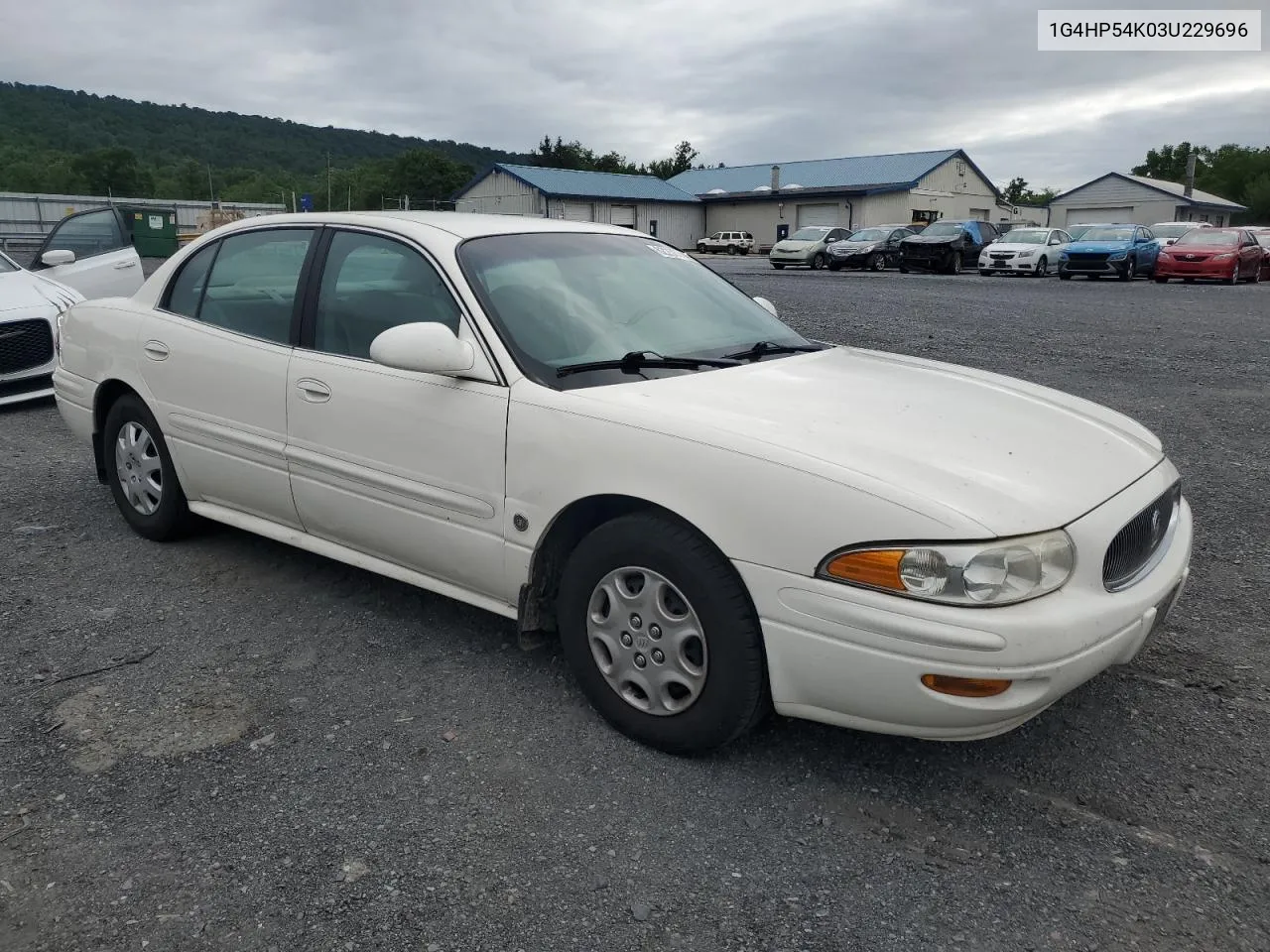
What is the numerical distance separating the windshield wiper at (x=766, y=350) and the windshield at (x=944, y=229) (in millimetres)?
25205

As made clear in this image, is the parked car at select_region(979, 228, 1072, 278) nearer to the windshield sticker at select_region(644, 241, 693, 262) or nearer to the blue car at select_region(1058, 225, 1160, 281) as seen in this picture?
the blue car at select_region(1058, 225, 1160, 281)

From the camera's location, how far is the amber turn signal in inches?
95.4

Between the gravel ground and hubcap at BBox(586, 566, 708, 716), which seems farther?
hubcap at BBox(586, 566, 708, 716)

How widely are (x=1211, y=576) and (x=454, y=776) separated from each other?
10.8 ft

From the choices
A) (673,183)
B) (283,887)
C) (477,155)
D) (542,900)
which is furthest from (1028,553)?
(477,155)

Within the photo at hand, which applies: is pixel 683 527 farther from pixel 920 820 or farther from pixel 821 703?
A: pixel 920 820

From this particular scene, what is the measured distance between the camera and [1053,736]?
3027 mm

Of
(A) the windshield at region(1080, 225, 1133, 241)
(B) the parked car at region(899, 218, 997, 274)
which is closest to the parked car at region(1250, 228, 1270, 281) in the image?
(A) the windshield at region(1080, 225, 1133, 241)

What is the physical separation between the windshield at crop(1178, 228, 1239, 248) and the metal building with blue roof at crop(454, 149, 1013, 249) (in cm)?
Answer: 2642

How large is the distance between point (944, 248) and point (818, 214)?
26.1m

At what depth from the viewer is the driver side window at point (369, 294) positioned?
3486mm

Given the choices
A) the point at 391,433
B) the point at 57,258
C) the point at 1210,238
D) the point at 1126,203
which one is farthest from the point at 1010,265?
the point at 1126,203

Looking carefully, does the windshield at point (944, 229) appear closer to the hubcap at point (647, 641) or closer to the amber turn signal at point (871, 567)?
the hubcap at point (647, 641)

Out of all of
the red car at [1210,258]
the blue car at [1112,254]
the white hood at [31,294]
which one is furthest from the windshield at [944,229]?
the white hood at [31,294]
